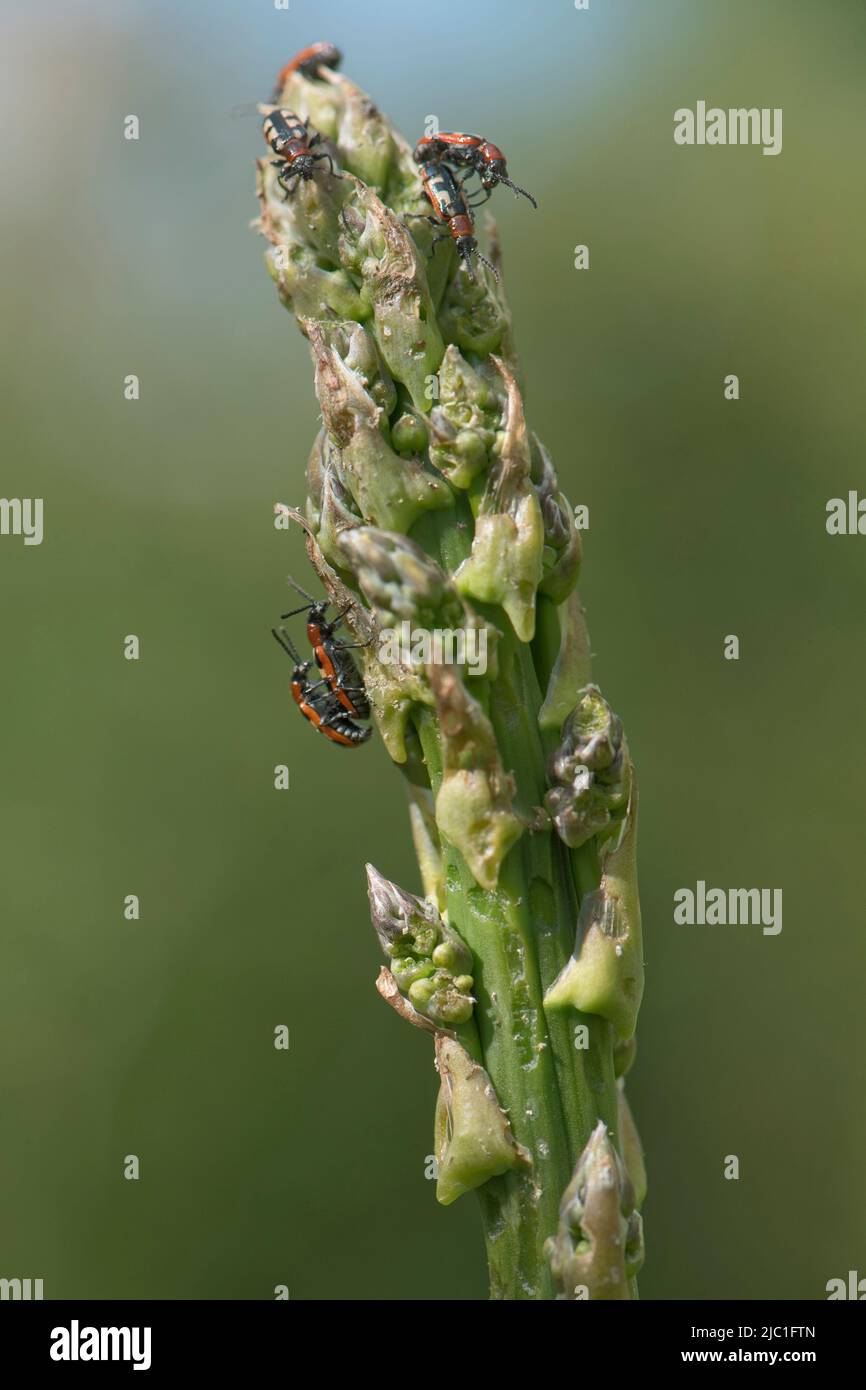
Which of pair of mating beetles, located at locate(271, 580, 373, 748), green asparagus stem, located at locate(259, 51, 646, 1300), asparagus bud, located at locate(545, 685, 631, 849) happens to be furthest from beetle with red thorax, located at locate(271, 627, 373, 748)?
asparagus bud, located at locate(545, 685, 631, 849)

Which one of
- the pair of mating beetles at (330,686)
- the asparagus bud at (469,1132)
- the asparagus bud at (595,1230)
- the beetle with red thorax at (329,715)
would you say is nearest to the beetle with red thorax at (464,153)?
the pair of mating beetles at (330,686)

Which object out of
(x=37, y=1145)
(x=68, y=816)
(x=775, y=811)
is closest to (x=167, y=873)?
(x=68, y=816)

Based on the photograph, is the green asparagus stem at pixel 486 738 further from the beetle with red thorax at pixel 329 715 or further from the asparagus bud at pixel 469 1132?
the beetle with red thorax at pixel 329 715

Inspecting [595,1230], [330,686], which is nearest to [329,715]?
[330,686]

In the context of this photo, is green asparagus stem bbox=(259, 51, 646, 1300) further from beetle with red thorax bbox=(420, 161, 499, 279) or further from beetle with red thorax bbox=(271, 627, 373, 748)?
beetle with red thorax bbox=(271, 627, 373, 748)

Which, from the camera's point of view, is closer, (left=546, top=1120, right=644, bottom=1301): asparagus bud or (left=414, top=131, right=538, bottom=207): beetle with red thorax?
(left=546, top=1120, right=644, bottom=1301): asparagus bud

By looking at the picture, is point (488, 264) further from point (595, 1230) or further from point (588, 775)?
point (595, 1230)
